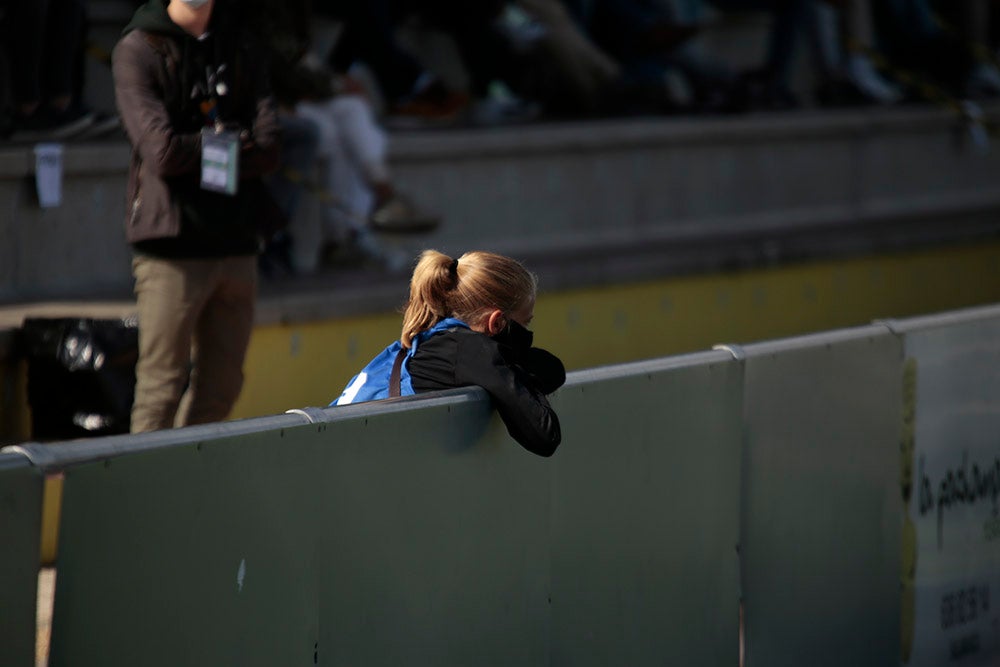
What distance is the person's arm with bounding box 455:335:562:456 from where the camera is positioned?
3.59m

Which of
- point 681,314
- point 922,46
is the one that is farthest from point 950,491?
point 922,46

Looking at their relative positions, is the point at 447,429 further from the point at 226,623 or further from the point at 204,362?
the point at 204,362

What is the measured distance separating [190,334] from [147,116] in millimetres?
753

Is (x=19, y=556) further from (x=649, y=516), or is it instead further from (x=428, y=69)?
(x=428, y=69)

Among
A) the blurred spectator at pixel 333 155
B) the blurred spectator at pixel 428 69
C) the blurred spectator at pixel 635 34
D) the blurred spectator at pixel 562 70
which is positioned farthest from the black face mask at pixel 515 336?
the blurred spectator at pixel 635 34

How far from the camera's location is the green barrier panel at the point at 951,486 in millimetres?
5324

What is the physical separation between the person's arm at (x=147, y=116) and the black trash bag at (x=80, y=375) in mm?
958

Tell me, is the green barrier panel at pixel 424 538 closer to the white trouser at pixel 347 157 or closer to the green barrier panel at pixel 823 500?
the green barrier panel at pixel 823 500

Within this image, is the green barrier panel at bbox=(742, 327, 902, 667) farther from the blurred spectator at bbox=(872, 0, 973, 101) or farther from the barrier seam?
the blurred spectator at bbox=(872, 0, 973, 101)

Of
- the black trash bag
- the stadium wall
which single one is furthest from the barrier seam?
the black trash bag

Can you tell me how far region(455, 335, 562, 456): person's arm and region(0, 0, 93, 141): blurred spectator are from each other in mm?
4296

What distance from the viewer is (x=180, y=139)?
206 inches

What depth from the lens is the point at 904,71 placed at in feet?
45.7

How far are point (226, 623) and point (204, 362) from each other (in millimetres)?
2691
